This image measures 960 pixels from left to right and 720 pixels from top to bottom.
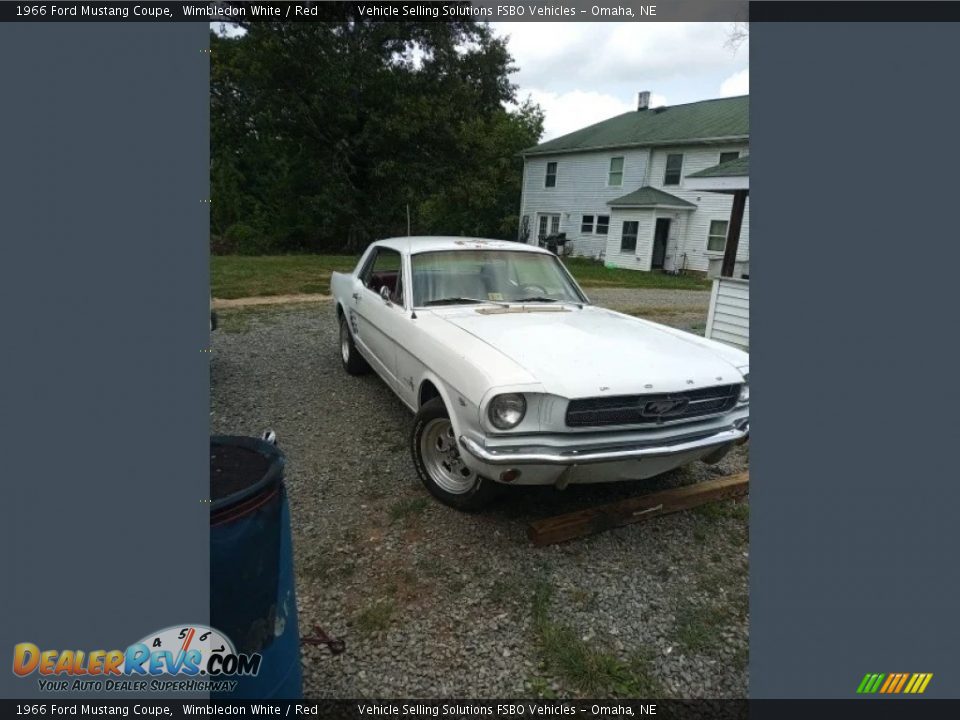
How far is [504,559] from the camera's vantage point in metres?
2.87

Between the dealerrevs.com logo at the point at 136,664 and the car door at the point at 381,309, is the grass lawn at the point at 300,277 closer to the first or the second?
the car door at the point at 381,309

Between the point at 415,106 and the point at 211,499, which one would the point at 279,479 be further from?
the point at 415,106

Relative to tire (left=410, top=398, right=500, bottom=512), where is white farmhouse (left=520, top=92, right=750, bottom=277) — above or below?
above

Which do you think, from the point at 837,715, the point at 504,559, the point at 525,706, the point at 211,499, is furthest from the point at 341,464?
the point at 837,715

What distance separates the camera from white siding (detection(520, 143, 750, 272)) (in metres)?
19.6

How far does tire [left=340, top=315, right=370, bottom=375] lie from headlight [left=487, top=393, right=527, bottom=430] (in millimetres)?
3393

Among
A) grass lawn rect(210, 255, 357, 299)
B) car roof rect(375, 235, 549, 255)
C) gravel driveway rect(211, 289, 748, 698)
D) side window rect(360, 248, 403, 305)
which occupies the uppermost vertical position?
car roof rect(375, 235, 549, 255)

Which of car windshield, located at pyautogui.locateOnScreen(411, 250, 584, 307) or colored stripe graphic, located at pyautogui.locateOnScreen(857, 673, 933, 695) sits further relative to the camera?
car windshield, located at pyautogui.locateOnScreen(411, 250, 584, 307)

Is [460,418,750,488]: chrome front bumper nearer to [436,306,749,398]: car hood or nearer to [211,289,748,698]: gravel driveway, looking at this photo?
[436,306,749,398]: car hood

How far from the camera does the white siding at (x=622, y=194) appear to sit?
1956cm

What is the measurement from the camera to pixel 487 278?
431 cm

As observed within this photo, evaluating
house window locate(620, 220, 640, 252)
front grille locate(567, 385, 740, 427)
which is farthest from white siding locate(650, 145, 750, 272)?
front grille locate(567, 385, 740, 427)

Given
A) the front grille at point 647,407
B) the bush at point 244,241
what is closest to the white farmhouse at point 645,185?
the bush at point 244,241

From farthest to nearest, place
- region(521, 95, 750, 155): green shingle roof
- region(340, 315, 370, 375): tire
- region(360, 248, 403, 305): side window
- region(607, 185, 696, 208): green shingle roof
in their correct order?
region(607, 185, 696, 208): green shingle roof, region(521, 95, 750, 155): green shingle roof, region(340, 315, 370, 375): tire, region(360, 248, 403, 305): side window
